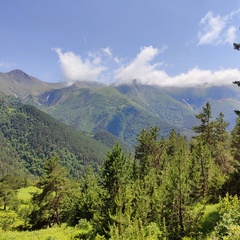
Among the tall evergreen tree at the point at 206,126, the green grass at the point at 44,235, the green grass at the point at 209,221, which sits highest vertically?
the tall evergreen tree at the point at 206,126

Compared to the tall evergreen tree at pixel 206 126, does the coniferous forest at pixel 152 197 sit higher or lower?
lower

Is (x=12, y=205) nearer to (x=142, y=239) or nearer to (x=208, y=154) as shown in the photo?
(x=208, y=154)

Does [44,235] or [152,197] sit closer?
[152,197]

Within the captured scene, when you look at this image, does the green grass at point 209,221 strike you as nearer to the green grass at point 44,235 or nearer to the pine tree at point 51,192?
the green grass at point 44,235

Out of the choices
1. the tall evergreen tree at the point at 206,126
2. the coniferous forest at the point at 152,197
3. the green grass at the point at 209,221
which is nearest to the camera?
the coniferous forest at the point at 152,197

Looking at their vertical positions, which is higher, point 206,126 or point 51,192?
point 206,126

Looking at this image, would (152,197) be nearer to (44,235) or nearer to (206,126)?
(44,235)

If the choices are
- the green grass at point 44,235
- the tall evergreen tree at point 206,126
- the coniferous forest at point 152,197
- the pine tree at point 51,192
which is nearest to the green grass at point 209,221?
the coniferous forest at point 152,197

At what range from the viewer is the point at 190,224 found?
21.6m

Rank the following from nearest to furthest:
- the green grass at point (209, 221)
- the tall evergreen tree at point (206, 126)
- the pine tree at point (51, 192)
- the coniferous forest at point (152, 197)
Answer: the coniferous forest at point (152, 197)
the green grass at point (209, 221)
the pine tree at point (51, 192)
the tall evergreen tree at point (206, 126)

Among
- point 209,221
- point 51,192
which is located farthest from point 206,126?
point 209,221

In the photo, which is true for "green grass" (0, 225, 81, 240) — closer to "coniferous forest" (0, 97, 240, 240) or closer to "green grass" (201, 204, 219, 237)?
"coniferous forest" (0, 97, 240, 240)

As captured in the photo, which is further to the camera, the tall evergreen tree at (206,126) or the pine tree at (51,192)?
the tall evergreen tree at (206,126)

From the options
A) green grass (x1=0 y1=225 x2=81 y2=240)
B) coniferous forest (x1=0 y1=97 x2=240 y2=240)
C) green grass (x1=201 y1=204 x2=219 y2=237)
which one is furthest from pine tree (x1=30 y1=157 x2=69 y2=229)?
green grass (x1=201 y1=204 x2=219 y2=237)
